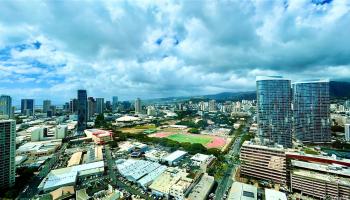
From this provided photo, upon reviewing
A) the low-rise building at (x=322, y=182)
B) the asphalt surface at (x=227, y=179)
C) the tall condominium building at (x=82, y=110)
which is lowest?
the asphalt surface at (x=227, y=179)

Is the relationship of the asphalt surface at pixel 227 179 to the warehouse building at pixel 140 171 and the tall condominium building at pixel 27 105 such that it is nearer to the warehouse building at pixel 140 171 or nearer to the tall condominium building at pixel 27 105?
the warehouse building at pixel 140 171

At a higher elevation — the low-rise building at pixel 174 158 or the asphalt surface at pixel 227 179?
the low-rise building at pixel 174 158

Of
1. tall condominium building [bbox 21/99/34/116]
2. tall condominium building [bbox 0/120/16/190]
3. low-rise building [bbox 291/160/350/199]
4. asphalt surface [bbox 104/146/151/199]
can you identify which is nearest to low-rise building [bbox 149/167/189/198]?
asphalt surface [bbox 104/146/151/199]

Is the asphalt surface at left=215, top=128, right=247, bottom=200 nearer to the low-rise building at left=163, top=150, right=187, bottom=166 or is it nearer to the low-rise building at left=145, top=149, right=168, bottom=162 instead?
the low-rise building at left=163, top=150, right=187, bottom=166

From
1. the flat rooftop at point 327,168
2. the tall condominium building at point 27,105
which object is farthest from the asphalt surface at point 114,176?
the tall condominium building at point 27,105

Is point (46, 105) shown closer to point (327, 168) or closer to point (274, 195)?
point (274, 195)

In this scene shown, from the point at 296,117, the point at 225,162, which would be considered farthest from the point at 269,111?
the point at 225,162

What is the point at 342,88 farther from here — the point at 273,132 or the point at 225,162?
the point at 225,162
